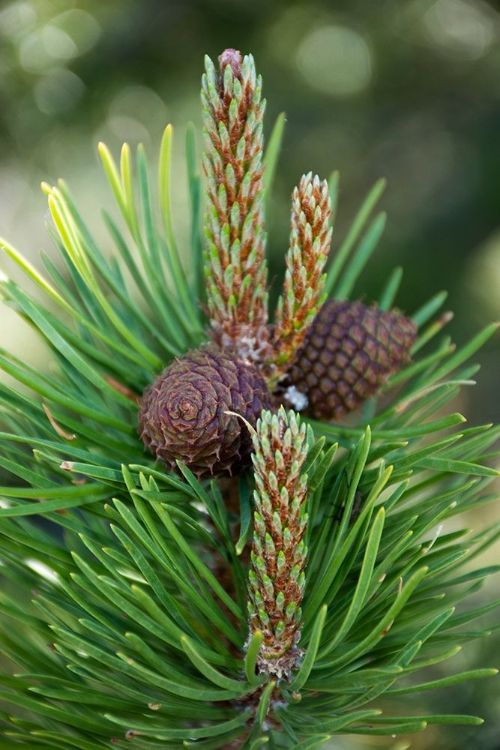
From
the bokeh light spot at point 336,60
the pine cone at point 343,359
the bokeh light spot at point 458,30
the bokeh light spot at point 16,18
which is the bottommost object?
the pine cone at point 343,359

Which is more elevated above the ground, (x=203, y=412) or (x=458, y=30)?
(x=458, y=30)

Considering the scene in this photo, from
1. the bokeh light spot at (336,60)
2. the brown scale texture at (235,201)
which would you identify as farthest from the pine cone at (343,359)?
the bokeh light spot at (336,60)

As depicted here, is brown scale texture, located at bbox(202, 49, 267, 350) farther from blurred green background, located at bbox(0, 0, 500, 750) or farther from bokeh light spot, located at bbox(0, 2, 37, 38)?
bokeh light spot, located at bbox(0, 2, 37, 38)

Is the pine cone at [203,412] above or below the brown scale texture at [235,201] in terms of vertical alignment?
below

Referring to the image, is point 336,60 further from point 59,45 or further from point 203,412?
point 203,412

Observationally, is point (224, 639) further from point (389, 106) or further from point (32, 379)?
point (389, 106)

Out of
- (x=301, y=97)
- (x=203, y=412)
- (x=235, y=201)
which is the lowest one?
(x=203, y=412)

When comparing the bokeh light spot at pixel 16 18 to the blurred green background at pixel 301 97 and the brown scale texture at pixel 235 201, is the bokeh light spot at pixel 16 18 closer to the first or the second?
the blurred green background at pixel 301 97

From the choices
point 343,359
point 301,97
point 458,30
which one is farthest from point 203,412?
point 458,30
